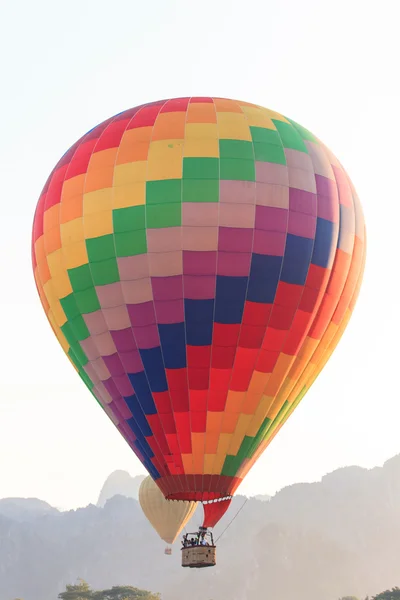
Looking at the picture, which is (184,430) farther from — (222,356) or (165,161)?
(165,161)

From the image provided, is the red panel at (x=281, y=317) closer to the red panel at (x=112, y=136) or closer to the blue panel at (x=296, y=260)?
the blue panel at (x=296, y=260)

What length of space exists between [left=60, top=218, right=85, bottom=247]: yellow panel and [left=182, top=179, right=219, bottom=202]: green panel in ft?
8.70

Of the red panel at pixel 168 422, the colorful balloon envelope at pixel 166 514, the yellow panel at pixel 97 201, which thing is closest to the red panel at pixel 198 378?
the red panel at pixel 168 422

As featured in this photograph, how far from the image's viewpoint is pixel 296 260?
22.1m

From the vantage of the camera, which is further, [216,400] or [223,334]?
[216,400]

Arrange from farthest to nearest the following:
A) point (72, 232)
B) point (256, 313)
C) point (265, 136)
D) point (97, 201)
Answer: point (265, 136) → point (72, 232) → point (97, 201) → point (256, 313)

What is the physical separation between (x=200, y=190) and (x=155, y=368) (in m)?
4.14

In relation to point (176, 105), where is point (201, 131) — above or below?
below

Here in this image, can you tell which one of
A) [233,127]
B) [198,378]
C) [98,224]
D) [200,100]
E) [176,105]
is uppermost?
[200,100]

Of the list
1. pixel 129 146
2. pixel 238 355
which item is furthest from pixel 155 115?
pixel 238 355

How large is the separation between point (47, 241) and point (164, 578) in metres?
168

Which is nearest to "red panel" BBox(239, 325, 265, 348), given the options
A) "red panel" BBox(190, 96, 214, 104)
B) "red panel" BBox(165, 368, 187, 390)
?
"red panel" BBox(165, 368, 187, 390)

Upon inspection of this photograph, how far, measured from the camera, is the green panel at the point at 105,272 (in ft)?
72.2

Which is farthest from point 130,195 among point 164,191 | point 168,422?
point 168,422
